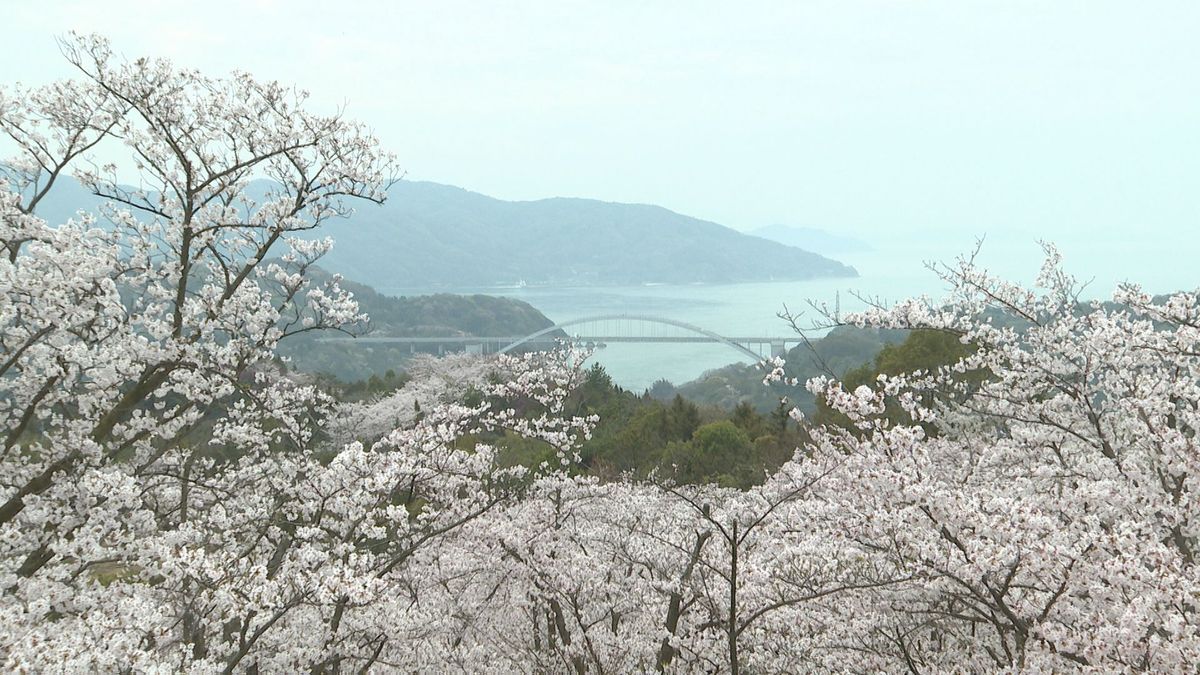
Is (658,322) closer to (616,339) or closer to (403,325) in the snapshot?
(616,339)

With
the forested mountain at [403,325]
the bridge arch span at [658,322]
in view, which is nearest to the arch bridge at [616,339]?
the bridge arch span at [658,322]

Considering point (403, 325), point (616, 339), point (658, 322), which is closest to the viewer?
point (658, 322)

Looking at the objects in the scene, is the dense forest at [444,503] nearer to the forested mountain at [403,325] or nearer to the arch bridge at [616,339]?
the arch bridge at [616,339]

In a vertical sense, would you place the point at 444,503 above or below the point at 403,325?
above

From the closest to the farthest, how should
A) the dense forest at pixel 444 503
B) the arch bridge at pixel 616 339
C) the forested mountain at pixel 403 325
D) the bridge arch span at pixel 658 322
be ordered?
the dense forest at pixel 444 503, the bridge arch span at pixel 658 322, the arch bridge at pixel 616 339, the forested mountain at pixel 403 325

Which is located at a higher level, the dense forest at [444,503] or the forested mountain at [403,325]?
the dense forest at [444,503]

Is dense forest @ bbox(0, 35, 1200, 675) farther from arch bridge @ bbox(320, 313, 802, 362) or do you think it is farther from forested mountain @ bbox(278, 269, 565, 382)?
forested mountain @ bbox(278, 269, 565, 382)

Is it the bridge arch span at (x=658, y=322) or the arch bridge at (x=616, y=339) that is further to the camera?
the arch bridge at (x=616, y=339)

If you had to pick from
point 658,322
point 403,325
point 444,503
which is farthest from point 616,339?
point 444,503

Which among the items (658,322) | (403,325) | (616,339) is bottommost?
(616,339)

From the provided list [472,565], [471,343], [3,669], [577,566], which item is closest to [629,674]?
[577,566]

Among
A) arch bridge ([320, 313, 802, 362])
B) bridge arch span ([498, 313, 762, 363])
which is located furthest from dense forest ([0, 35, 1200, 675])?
arch bridge ([320, 313, 802, 362])
